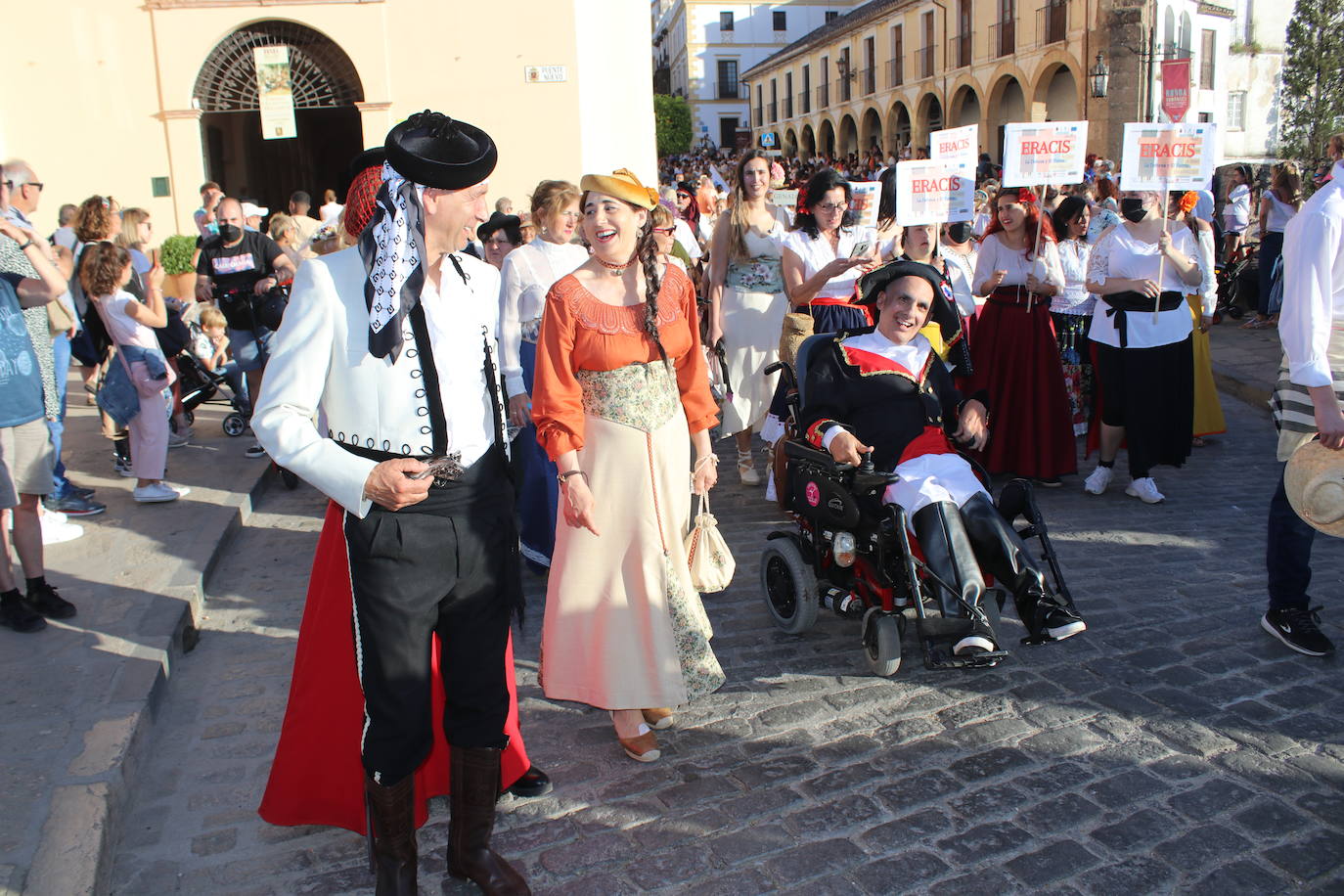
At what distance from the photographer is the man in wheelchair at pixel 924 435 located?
154 inches

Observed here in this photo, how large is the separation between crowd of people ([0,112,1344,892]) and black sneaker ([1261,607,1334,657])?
0.5 inches

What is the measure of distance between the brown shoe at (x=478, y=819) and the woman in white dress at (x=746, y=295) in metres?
4.36

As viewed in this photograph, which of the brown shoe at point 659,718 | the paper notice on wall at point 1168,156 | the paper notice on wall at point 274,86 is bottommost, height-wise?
the brown shoe at point 659,718

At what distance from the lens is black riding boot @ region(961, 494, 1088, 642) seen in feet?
12.6

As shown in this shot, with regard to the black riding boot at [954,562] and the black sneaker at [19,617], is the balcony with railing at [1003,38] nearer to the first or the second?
the black riding boot at [954,562]

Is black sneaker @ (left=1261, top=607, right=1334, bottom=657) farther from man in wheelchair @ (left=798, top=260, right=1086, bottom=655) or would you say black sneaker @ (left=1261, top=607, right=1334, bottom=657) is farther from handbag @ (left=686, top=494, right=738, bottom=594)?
handbag @ (left=686, top=494, right=738, bottom=594)

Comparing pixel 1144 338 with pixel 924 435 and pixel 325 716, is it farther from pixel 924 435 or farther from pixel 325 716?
pixel 325 716

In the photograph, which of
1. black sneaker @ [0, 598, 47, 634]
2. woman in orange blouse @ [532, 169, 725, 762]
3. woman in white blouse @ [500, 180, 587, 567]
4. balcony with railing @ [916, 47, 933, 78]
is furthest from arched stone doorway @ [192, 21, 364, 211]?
balcony with railing @ [916, 47, 933, 78]

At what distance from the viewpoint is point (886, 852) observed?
3012 millimetres

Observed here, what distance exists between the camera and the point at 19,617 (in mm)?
4488

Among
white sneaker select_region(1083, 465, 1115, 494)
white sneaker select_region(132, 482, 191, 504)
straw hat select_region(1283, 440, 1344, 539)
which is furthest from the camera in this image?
white sneaker select_region(1083, 465, 1115, 494)

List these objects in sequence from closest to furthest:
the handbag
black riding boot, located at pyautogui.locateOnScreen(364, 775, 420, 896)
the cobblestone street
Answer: black riding boot, located at pyautogui.locateOnScreen(364, 775, 420, 896)
the cobblestone street
the handbag

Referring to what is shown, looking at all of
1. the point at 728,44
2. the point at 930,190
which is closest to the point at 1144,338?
the point at 930,190

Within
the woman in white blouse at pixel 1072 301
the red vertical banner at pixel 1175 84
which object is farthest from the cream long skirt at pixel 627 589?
the red vertical banner at pixel 1175 84
